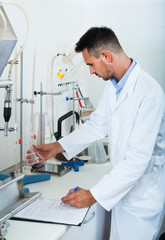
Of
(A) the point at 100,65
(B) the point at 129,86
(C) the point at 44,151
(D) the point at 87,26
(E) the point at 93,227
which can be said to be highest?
(D) the point at 87,26

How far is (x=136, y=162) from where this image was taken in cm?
120

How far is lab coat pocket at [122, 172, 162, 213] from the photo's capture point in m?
1.28

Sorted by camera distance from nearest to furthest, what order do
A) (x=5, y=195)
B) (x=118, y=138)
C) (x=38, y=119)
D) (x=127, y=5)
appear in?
(x=5, y=195), (x=118, y=138), (x=38, y=119), (x=127, y=5)

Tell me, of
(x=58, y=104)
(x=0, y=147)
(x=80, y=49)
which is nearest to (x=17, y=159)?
(x=0, y=147)

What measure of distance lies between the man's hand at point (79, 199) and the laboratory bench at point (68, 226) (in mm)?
68

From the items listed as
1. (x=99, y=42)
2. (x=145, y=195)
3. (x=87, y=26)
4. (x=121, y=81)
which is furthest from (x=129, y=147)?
(x=87, y=26)

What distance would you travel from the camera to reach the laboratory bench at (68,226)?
0.98 metres

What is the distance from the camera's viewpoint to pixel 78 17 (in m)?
2.56

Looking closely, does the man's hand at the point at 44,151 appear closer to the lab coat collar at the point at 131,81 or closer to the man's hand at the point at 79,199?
the man's hand at the point at 79,199

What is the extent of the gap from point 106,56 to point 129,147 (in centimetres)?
44

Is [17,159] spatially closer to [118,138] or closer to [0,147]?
[0,147]

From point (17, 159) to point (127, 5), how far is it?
161 centimetres

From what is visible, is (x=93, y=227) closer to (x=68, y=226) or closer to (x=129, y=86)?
(x=68, y=226)

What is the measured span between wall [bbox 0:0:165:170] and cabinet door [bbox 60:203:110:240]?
2.95 feet
